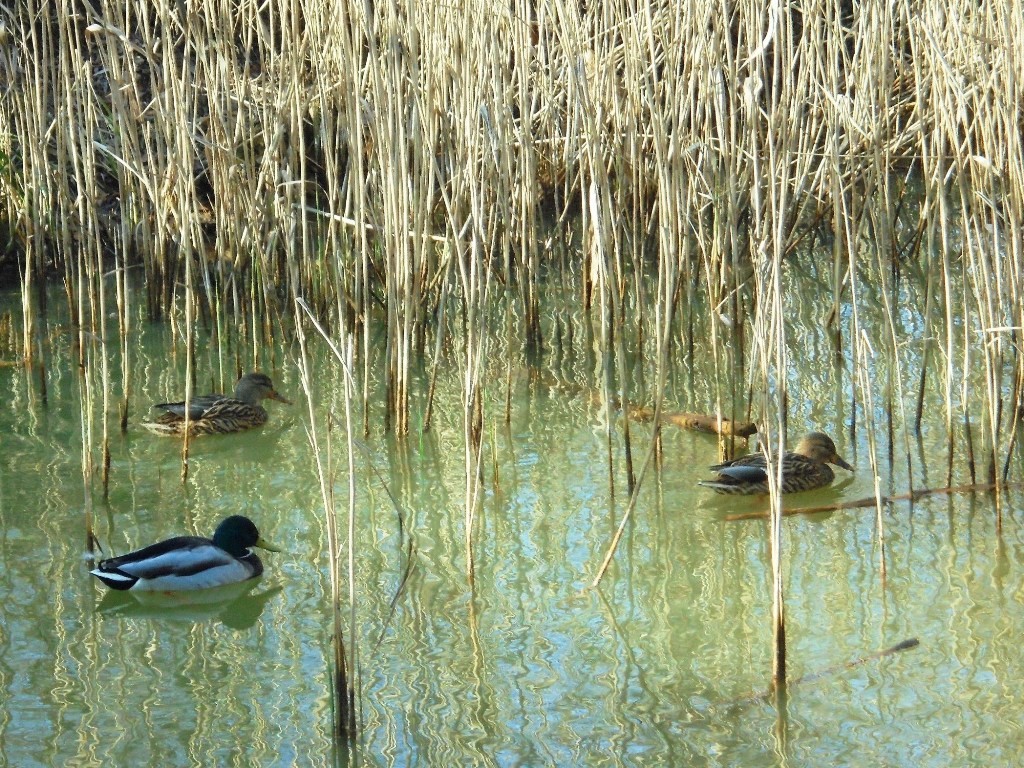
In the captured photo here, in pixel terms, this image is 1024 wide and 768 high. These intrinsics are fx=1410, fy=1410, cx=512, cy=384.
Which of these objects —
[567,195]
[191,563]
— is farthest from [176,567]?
[567,195]

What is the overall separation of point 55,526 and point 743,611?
245 cm

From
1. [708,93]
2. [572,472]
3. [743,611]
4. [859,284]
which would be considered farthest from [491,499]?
[859,284]

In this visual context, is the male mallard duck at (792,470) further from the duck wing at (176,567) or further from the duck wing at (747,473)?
the duck wing at (176,567)

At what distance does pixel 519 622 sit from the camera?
163 inches

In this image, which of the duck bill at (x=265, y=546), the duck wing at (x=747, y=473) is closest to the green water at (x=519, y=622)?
the duck bill at (x=265, y=546)

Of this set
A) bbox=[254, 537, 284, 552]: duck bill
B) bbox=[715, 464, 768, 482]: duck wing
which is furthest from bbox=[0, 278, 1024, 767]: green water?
bbox=[715, 464, 768, 482]: duck wing

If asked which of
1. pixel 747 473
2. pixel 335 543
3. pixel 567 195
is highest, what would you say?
pixel 567 195

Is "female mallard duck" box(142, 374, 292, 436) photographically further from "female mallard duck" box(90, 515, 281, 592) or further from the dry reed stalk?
the dry reed stalk

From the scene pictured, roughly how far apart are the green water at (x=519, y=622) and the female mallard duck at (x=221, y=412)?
0.39 feet

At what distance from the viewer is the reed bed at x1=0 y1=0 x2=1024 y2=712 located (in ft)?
15.0

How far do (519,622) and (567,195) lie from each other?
3568 millimetres

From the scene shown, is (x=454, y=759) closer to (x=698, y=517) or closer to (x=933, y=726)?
(x=933, y=726)

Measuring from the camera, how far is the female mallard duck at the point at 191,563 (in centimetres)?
434

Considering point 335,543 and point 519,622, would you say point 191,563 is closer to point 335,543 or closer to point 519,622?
point 519,622
